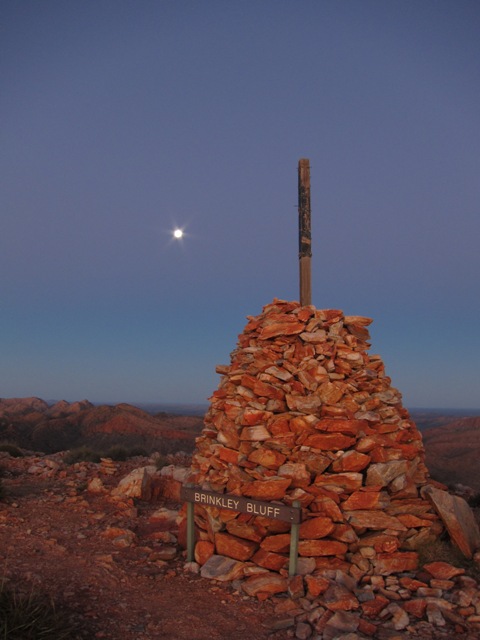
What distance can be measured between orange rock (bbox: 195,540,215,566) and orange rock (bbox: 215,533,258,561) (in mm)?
113

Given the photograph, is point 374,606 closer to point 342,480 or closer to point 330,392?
point 342,480

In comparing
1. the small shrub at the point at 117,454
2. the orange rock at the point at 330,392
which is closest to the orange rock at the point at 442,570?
the orange rock at the point at 330,392

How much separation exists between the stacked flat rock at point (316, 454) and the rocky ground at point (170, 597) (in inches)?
22.4

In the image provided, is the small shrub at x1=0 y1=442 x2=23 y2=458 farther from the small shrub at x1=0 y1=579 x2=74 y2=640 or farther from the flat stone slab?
the flat stone slab

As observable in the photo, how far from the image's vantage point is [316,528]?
21.5ft

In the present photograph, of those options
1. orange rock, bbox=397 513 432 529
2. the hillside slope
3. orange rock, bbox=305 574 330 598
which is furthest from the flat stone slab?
the hillside slope

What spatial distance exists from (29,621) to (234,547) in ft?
9.68

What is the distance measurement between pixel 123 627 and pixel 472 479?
22.2 metres

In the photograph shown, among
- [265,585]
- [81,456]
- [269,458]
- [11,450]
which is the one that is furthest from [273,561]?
[11,450]

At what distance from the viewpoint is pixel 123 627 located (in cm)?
530

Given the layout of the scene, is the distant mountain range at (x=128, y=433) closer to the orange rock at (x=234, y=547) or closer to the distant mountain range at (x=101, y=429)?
the distant mountain range at (x=101, y=429)

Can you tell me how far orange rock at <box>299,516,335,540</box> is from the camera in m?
6.51

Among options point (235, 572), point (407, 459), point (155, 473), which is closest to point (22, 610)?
point (235, 572)

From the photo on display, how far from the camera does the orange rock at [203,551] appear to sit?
280 inches
